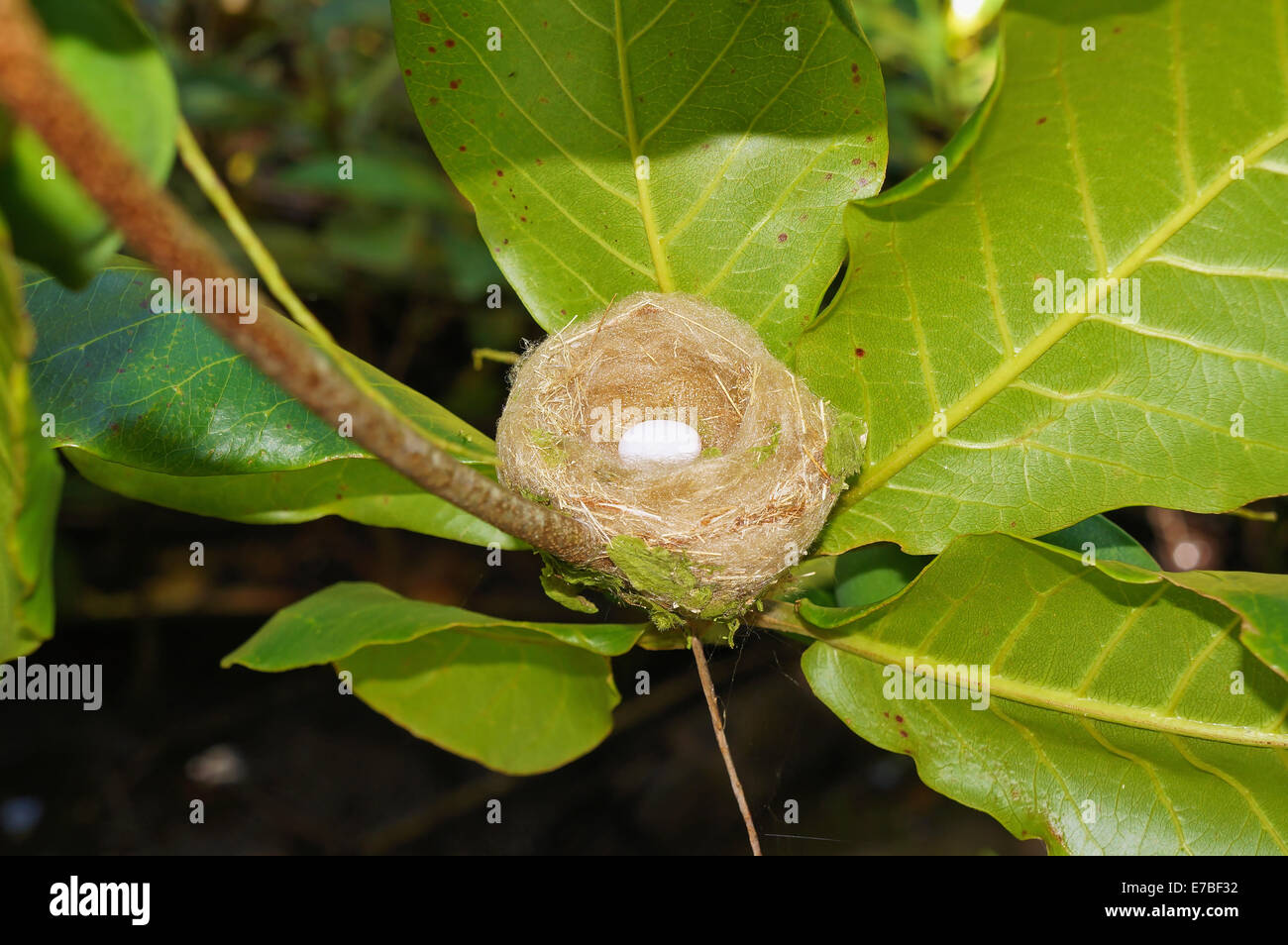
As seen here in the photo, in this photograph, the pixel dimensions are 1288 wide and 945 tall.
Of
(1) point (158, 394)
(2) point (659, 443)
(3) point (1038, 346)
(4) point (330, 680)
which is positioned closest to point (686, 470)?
(2) point (659, 443)

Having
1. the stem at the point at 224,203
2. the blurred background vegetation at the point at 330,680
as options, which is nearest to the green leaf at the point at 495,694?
the stem at the point at 224,203

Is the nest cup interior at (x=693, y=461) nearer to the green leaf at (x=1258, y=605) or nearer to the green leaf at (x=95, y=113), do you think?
the green leaf at (x=1258, y=605)

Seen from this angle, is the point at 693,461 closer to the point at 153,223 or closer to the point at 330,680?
the point at 153,223

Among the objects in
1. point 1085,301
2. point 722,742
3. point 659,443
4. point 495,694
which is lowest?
point 722,742

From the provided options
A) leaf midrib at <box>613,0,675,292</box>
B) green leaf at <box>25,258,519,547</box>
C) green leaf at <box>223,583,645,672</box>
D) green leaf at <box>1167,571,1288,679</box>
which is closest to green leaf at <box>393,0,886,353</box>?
leaf midrib at <box>613,0,675,292</box>

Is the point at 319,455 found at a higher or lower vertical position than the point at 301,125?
lower
